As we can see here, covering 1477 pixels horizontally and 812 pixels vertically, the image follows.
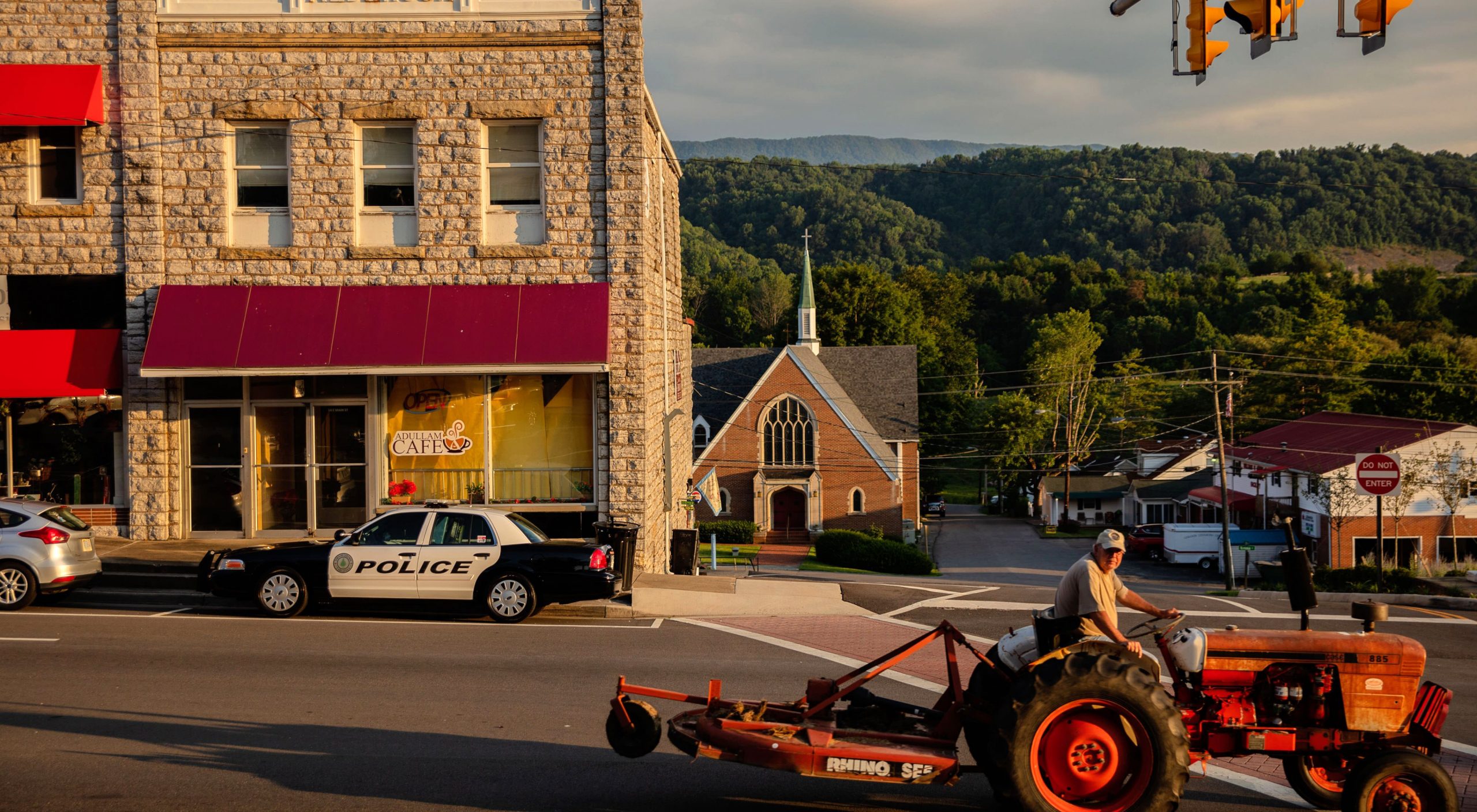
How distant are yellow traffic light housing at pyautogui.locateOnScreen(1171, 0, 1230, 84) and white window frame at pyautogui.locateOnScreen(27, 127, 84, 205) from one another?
17.6 metres

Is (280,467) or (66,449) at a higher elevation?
(66,449)

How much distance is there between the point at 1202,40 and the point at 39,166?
18480 mm

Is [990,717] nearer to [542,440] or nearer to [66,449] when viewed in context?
[542,440]

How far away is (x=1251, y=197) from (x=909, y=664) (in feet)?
534

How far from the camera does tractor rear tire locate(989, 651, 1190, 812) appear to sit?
6.86 metres

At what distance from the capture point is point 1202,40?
381 inches

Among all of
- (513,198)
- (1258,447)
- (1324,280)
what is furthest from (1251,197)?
(513,198)

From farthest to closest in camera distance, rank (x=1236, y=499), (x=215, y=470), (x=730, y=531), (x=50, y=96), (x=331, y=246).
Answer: (x=730, y=531), (x=1236, y=499), (x=215, y=470), (x=331, y=246), (x=50, y=96)

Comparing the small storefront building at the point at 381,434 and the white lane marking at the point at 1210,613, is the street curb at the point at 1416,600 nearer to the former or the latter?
the white lane marking at the point at 1210,613

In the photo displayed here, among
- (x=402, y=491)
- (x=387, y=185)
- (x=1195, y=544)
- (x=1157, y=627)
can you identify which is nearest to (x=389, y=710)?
(x=1157, y=627)

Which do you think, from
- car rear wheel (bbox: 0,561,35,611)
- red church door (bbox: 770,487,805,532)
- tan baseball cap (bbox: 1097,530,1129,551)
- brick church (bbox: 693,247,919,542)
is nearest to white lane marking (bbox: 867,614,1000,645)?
tan baseball cap (bbox: 1097,530,1129,551)

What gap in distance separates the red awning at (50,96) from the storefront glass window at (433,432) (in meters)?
6.57

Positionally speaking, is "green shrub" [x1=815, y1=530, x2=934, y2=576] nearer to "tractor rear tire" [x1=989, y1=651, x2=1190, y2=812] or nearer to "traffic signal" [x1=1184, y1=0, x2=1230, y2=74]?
"traffic signal" [x1=1184, y1=0, x2=1230, y2=74]

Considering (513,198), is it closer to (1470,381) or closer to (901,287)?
(1470,381)
